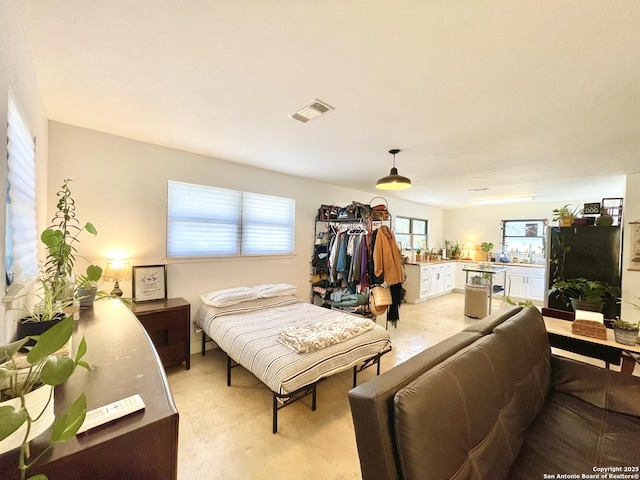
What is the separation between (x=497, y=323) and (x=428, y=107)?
5.33 ft

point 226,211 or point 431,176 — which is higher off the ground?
point 431,176

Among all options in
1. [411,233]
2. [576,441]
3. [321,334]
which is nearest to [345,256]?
[321,334]

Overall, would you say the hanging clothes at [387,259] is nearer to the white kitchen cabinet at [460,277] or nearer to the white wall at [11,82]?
the white wall at [11,82]

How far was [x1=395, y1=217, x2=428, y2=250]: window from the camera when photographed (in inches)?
271

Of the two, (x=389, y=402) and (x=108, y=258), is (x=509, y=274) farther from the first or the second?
(x=108, y=258)

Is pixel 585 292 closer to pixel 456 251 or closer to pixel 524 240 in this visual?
pixel 524 240

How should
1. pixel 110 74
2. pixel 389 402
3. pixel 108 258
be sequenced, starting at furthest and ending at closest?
pixel 108 258 → pixel 110 74 → pixel 389 402

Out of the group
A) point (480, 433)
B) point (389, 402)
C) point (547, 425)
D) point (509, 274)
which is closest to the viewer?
point (389, 402)

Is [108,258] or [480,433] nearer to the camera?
[480,433]

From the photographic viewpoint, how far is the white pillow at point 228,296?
311 cm

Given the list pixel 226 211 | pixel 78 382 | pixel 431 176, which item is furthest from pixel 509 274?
pixel 78 382

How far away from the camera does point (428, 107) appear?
80.1 inches

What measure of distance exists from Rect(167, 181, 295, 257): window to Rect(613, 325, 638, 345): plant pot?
3587 mm

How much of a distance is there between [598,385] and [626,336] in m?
0.47
